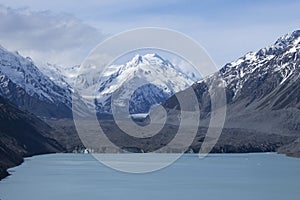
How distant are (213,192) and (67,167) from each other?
45771 millimetres

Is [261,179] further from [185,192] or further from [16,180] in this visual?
[16,180]

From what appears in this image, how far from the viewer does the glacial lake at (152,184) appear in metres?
73.4

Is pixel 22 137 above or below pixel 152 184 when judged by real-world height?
above

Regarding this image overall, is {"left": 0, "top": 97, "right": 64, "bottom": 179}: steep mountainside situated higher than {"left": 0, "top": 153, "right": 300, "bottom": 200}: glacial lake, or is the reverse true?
{"left": 0, "top": 97, "right": 64, "bottom": 179}: steep mountainside

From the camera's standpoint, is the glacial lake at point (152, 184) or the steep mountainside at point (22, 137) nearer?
the glacial lake at point (152, 184)

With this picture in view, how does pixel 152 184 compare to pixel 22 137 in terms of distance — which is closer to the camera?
pixel 152 184

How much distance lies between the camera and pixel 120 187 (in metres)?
83.6

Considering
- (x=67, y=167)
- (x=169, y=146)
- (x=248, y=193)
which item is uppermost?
(x=169, y=146)

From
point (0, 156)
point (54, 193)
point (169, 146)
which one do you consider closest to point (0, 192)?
point (54, 193)

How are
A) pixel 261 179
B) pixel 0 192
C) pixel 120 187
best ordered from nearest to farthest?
pixel 0 192 → pixel 120 187 → pixel 261 179

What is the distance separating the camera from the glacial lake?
241 feet

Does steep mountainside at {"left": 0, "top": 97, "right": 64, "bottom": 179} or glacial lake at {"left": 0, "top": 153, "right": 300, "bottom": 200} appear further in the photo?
steep mountainside at {"left": 0, "top": 97, "right": 64, "bottom": 179}

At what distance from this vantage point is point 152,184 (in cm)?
8756

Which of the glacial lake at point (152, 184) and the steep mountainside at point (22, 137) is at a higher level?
the steep mountainside at point (22, 137)
